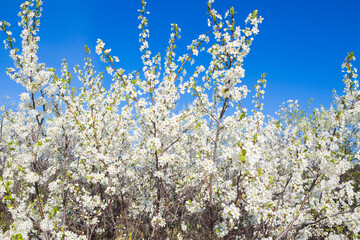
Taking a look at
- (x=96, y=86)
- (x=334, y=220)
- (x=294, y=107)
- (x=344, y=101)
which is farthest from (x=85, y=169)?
(x=294, y=107)

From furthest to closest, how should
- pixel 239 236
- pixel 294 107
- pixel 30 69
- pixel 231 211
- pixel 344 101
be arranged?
pixel 294 107 → pixel 344 101 → pixel 239 236 → pixel 30 69 → pixel 231 211

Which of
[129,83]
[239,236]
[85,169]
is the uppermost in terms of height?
[129,83]

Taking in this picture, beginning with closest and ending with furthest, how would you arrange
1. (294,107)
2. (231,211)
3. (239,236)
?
(231,211), (239,236), (294,107)

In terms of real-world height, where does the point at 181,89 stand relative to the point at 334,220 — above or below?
above

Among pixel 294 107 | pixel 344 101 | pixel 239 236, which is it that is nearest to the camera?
pixel 239 236

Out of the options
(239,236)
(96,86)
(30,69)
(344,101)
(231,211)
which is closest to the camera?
(231,211)

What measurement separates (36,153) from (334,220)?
7.36m

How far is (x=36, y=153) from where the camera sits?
5.14 metres

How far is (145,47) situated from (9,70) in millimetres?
3382

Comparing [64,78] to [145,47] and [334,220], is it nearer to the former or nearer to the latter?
[145,47]

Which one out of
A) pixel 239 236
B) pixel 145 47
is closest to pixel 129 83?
pixel 145 47

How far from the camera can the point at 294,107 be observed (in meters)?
15.0

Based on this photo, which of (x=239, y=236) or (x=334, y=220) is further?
(x=239, y=236)

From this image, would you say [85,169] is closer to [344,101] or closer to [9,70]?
[9,70]
